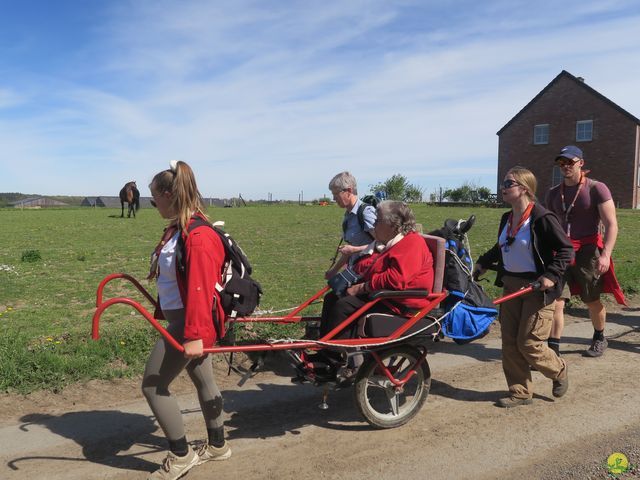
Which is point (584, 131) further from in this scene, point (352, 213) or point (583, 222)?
point (352, 213)

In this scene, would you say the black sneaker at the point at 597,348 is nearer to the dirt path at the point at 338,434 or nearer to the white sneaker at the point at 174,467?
the dirt path at the point at 338,434

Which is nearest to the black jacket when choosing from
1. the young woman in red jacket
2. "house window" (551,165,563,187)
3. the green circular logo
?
the green circular logo

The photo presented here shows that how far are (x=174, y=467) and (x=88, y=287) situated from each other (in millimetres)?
6236

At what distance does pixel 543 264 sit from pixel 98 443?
3700 mm

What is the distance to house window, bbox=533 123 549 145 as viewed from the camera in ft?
153

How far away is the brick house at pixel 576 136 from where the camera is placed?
42.8 meters

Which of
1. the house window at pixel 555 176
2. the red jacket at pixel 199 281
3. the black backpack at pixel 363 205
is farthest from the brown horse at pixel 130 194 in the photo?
the house window at pixel 555 176

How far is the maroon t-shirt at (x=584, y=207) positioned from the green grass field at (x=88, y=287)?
3174 mm

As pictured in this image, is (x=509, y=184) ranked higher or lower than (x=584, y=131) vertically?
lower

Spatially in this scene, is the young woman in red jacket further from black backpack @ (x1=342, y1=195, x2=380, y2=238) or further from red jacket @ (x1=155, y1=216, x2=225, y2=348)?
black backpack @ (x1=342, y1=195, x2=380, y2=238)

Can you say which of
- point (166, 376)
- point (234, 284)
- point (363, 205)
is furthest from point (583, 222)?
point (166, 376)

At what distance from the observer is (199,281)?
10.9ft

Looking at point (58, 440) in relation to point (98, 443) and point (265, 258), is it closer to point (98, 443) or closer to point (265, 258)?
point (98, 443)

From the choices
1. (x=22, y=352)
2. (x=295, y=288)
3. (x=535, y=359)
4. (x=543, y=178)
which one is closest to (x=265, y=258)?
(x=295, y=288)
